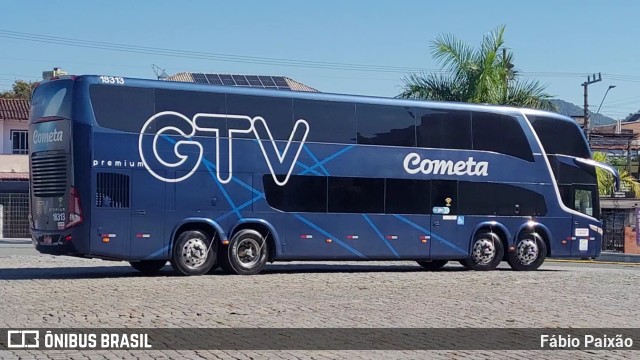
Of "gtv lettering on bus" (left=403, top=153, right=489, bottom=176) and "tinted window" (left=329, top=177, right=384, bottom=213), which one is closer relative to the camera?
"tinted window" (left=329, top=177, right=384, bottom=213)

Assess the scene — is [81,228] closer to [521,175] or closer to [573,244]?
[521,175]

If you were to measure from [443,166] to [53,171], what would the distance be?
9.30m

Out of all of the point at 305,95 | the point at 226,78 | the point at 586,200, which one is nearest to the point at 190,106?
the point at 305,95

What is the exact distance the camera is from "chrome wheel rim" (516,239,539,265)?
25.5 metres

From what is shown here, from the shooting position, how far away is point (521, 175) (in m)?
25.3

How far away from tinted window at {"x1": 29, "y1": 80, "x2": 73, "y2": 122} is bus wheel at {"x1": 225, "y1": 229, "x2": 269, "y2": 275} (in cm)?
456

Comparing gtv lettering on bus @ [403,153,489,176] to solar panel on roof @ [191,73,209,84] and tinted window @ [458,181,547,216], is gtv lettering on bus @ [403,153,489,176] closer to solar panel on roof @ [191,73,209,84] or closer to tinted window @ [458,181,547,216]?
tinted window @ [458,181,547,216]

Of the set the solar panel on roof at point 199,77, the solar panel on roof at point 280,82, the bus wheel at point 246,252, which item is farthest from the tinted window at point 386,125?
the solar panel on roof at point 280,82

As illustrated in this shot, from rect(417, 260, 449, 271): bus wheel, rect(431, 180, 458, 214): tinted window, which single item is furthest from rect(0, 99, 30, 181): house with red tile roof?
rect(431, 180, 458, 214): tinted window

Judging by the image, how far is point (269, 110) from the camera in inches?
874

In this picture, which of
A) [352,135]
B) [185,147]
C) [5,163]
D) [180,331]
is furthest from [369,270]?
[5,163]

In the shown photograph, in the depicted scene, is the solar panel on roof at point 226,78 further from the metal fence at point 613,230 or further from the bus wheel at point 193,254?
the bus wheel at point 193,254

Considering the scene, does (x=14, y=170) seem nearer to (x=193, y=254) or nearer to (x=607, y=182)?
(x=607, y=182)

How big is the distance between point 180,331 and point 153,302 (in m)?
3.25
